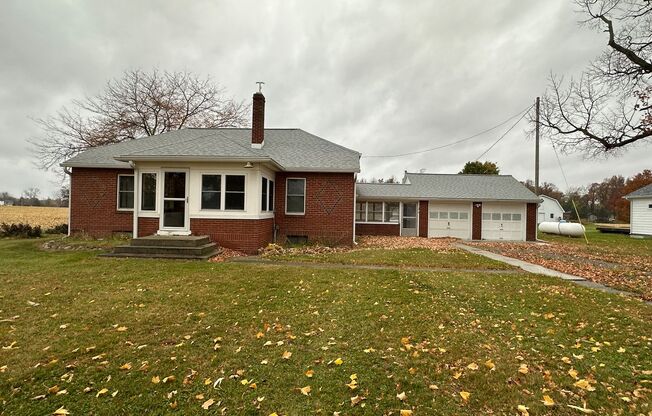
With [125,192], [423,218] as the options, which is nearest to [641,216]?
[423,218]

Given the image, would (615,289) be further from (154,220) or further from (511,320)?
(154,220)

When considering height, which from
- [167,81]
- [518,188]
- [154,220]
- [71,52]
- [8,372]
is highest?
[167,81]

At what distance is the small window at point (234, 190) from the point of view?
36.2 ft

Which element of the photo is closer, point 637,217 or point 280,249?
point 280,249

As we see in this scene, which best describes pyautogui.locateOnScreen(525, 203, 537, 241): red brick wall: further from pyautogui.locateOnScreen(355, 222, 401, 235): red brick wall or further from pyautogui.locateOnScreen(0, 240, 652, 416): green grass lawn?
pyautogui.locateOnScreen(0, 240, 652, 416): green grass lawn

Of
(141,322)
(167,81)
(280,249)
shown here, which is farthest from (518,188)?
(167,81)

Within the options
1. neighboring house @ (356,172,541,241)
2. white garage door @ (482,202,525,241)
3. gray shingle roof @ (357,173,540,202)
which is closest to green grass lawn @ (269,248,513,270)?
neighboring house @ (356,172,541,241)

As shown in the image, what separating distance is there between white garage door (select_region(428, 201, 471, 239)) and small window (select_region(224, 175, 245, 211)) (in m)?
14.0

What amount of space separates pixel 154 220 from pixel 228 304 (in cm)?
766

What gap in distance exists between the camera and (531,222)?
20406mm

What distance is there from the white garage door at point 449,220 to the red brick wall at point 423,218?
201 millimetres

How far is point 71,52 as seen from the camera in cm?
1599

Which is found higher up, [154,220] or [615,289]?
[154,220]

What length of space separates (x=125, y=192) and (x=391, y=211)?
50.5ft
